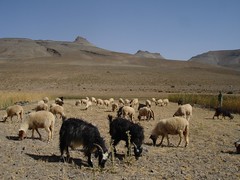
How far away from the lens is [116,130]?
11.6m

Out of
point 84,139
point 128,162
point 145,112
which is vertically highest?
point 84,139

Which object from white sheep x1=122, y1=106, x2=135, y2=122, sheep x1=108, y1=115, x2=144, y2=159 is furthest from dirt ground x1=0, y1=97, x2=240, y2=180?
white sheep x1=122, y1=106, x2=135, y2=122

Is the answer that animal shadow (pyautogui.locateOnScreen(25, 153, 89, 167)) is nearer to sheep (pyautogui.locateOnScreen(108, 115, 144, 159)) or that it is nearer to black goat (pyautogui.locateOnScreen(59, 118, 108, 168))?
black goat (pyautogui.locateOnScreen(59, 118, 108, 168))

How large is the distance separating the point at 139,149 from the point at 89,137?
5.95ft

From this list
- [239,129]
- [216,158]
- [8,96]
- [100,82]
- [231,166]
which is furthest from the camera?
[100,82]

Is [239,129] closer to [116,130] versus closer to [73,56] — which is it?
[116,130]

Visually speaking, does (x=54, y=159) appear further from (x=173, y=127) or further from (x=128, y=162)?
(x=173, y=127)

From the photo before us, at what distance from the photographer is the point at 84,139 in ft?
32.7

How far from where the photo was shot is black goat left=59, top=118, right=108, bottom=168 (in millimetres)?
9727

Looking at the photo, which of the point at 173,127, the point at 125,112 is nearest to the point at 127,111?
the point at 125,112

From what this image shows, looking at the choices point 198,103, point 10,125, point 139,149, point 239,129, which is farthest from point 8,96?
point 139,149

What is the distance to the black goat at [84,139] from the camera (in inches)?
383

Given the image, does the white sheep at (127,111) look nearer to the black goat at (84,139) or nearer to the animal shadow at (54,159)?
the animal shadow at (54,159)

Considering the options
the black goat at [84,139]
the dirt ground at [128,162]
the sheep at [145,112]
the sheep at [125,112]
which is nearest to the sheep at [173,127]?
the dirt ground at [128,162]
